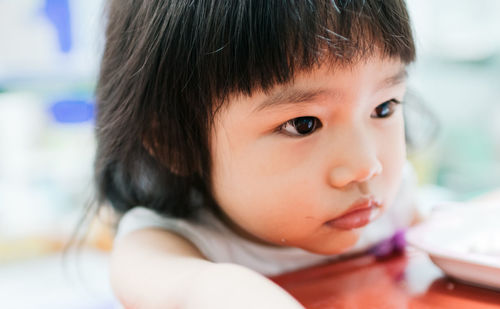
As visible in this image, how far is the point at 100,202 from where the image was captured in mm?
706

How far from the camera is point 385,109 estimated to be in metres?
0.53

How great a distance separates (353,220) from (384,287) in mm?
70

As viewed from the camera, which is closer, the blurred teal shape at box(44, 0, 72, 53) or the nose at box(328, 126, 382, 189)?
the nose at box(328, 126, 382, 189)

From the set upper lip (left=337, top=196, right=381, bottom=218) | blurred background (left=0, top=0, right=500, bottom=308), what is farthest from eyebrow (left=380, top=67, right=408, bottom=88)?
blurred background (left=0, top=0, right=500, bottom=308)

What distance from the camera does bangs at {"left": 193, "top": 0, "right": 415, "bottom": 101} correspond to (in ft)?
1.48

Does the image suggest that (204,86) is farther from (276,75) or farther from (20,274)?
(20,274)

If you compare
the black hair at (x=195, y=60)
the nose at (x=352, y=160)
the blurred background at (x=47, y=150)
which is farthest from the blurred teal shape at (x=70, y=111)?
→ the nose at (x=352, y=160)

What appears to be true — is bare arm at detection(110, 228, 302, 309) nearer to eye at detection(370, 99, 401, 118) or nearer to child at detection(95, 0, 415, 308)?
child at detection(95, 0, 415, 308)

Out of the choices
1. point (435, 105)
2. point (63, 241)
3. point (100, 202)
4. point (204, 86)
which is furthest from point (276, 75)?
point (435, 105)

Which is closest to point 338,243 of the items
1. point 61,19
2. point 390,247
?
point 390,247

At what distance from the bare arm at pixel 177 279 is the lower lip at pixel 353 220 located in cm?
14

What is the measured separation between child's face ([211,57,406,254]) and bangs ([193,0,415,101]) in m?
0.01

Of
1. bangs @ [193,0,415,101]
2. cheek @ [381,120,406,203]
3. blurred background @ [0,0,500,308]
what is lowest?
blurred background @ [0,0,500,308]

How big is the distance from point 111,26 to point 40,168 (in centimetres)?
111
